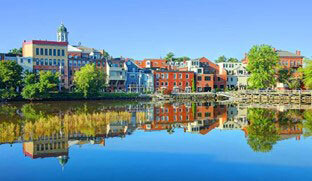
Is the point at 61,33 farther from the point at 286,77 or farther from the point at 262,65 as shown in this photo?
the point at 286,77

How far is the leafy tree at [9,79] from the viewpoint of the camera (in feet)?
232

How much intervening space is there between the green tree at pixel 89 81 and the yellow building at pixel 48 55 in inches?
331

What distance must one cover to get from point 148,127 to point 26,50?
60.3 meters

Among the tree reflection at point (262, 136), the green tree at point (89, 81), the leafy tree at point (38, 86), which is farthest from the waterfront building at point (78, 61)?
the tree reflection at point (262, 136)

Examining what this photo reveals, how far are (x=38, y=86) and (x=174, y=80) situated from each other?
4302cm

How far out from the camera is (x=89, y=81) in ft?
262

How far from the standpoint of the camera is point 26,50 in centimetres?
8744

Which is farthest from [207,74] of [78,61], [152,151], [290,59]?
[152,151]

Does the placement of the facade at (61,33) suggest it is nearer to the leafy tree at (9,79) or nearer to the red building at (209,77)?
the leafy tree at (9,79)

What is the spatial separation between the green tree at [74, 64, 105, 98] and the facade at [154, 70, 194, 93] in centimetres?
2411

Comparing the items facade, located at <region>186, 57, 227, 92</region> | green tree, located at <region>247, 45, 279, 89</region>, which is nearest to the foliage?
green tree, located at <region>247, 45, 279, 89</region>

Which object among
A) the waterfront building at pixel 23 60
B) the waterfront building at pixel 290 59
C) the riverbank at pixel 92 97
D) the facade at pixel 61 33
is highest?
the facade at pixel 61 33

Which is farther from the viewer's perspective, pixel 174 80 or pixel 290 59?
pixel 290 59

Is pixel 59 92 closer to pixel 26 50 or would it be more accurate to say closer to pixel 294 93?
pixel 26 50
